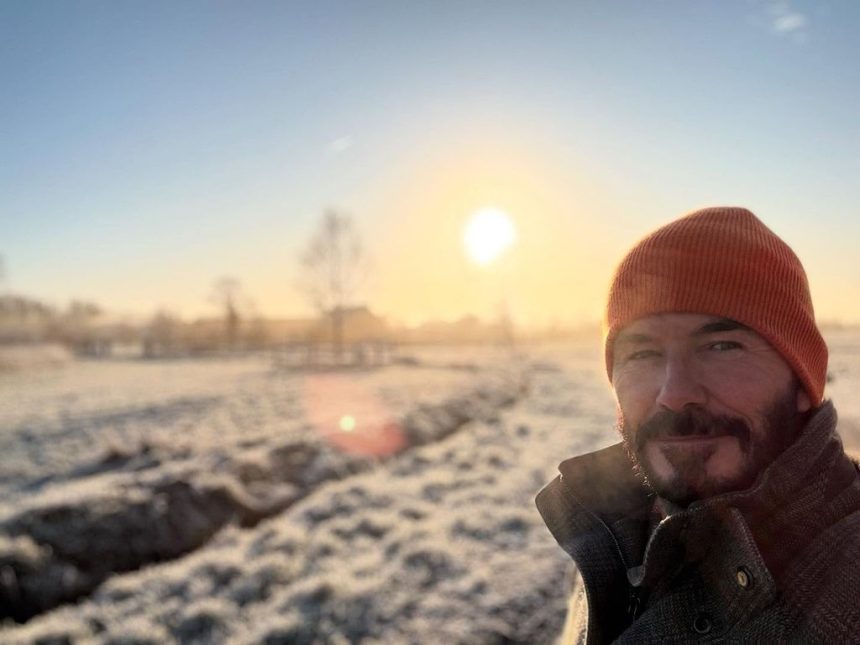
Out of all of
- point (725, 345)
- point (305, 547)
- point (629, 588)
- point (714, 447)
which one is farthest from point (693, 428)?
point (305, 547)

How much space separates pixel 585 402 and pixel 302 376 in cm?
1443

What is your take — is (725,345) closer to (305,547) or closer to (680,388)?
(680,388)

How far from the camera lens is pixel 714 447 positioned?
146 cm

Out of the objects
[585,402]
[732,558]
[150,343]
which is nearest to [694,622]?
[732,558]

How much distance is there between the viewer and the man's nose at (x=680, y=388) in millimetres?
1514

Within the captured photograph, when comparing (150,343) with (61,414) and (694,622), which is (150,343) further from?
(694,622)

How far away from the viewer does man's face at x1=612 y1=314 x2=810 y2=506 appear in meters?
1.45

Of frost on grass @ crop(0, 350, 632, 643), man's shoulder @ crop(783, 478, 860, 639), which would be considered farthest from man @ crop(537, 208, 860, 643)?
frost on grass @ crop(0, 350, 632, 643)

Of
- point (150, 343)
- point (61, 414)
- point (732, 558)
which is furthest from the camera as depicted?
point (150, 343)

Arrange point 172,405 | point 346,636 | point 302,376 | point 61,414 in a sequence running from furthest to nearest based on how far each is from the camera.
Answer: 1. point 302,376
2. point 172,405
3. point 61,414
4. point 346,636

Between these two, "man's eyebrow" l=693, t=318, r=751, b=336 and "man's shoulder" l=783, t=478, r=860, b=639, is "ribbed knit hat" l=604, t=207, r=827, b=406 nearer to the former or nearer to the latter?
"man's eyebrow" l=693, t=318, r=751, b=336

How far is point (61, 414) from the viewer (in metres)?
13.6

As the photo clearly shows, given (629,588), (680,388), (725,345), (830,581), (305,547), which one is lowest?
(305,547)

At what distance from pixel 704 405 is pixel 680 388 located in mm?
83
